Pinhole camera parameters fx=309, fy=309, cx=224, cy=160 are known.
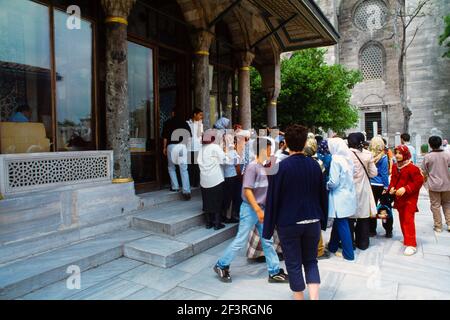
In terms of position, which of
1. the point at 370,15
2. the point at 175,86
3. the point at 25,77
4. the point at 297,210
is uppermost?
the point at 370,15

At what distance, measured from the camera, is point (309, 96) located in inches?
539

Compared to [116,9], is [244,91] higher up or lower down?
lower down

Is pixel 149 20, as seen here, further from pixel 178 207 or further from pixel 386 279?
pixel 386 279

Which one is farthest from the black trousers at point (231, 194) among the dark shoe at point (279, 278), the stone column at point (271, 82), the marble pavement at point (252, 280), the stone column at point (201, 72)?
the stone column at point (271, 82)

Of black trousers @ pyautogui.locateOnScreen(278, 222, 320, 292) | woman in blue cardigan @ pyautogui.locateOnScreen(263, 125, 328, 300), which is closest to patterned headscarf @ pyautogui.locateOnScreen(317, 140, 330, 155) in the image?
woman in blue cardigan @ pyautogui.locateOnScreen(263, 125, 328, 300)

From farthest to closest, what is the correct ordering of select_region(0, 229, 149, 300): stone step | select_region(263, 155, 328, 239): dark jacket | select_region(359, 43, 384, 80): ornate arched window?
select_region(359, 43, 384, 80): ornate arched window < select_region(0, 229, 149, 300): stone step < select_region(263, 155, 328, 239): dark jacket

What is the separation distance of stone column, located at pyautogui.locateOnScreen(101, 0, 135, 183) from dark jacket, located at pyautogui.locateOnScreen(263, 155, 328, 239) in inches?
125

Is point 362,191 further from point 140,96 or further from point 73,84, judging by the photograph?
point 73,84

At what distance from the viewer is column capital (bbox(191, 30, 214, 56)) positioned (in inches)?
275

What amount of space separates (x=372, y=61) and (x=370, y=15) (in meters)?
4.11

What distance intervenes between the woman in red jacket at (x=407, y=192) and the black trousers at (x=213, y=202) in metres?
2.66

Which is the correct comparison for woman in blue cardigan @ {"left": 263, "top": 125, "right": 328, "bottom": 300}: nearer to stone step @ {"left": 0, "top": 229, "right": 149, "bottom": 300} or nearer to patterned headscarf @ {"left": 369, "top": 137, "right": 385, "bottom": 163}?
stone step @ {"left": 0, "top": 229, "right": 149, "bottom": 300}

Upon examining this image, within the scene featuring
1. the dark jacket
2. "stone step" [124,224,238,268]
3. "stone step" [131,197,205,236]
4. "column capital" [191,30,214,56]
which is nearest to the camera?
the dark jacket

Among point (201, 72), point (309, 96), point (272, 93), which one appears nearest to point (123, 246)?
point (201, 72)
